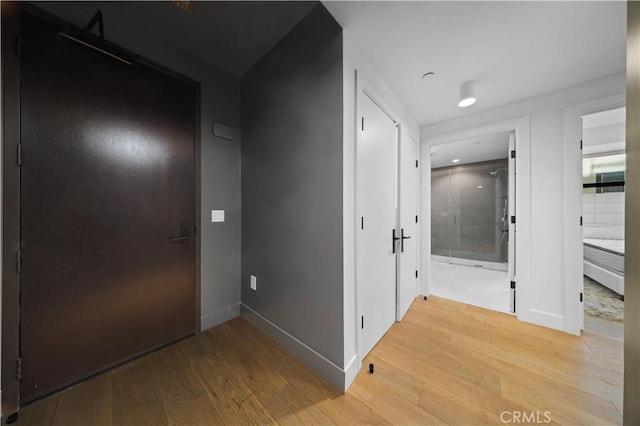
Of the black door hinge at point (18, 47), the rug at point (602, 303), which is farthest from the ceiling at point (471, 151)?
the black door hinge at point (18, 47)

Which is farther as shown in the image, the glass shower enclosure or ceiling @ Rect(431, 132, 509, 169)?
the glass shower enclosure

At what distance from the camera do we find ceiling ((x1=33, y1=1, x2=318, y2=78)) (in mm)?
1432

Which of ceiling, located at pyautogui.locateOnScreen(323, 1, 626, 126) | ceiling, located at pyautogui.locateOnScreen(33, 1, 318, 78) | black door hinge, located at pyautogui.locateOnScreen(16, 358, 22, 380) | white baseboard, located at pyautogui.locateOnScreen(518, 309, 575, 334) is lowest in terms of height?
white baseboard, located at pyautogui.locateOnScreen(518, 309, 575, 334)

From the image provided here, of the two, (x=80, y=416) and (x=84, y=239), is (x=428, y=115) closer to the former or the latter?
(x=84, y=239)

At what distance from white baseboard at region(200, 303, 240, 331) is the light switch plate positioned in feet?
3.12

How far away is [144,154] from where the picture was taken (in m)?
1.62

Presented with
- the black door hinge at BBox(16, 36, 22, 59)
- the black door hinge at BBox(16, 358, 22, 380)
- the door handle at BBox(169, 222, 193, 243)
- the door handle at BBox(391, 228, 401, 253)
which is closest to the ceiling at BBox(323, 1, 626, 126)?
the door handle at BBox(391, 228, 401, 253)

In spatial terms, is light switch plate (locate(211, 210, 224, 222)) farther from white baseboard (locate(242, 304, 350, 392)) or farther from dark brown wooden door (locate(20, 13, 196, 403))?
white baseboard (locate(242, 304, 350, 392))

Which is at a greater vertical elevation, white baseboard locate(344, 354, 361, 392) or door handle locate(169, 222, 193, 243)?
door handle locate(169, 222, 193, 243)

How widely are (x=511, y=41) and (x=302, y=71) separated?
1.58m

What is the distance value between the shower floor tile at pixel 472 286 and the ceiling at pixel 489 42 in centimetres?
255

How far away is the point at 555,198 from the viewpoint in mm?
2096

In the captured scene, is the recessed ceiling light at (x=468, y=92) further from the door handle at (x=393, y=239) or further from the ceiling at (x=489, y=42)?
the door handle at (x=393, y=239)

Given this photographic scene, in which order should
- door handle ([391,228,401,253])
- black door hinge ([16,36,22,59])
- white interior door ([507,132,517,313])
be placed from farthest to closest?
white interior door ([507,132,517,313])
door handle ([391,228,401,253])
black door hinge ([16,36,22,59])
